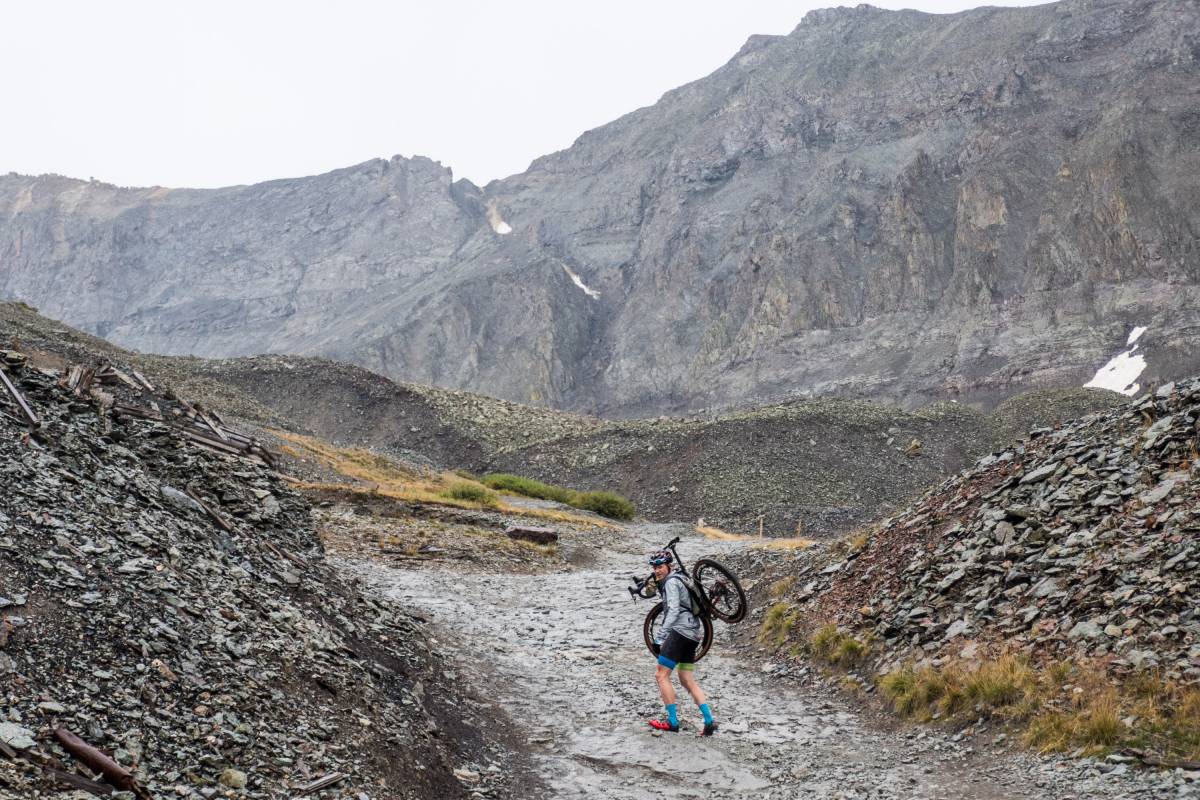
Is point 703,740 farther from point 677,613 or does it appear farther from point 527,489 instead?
point 527,489

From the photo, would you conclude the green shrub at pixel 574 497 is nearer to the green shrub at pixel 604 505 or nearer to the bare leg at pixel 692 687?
the green shrub at pixel 604 505

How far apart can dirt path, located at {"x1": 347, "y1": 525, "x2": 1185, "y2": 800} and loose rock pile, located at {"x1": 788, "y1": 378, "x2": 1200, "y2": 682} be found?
1472 millimetres

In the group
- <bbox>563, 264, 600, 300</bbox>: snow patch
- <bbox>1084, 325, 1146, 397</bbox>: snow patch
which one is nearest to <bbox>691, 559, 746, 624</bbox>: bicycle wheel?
<bbox>1084, 325, 1146, 397</bbox>: snow patch

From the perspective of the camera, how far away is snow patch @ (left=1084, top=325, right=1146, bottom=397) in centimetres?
9481

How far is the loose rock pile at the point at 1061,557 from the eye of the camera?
9.59 m

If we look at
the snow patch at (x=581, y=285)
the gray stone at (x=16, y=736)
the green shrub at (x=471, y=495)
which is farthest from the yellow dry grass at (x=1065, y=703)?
the snow patch at (x=581, y=285)

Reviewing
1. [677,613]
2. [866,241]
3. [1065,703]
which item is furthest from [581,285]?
[1065,703]

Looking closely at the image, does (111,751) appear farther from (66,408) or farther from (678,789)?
(66,408)

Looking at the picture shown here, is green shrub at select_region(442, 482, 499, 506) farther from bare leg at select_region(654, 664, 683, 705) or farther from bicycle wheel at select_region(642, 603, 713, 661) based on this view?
bare leg at select_region(654, 664, 683, 705)

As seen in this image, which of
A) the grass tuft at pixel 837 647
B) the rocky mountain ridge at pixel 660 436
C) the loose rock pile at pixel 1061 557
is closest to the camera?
the loose rock pile at pixel 1061 557

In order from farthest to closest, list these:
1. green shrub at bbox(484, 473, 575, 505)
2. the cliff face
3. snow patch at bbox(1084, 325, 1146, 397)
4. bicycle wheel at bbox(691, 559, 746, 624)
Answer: the cliff face, snow patch at bbox(1084, 325, 1146, 397), green shrub at bbox(484, 473, 575, 505), bicycle wheel at bbox(691, 559, 746, 624)

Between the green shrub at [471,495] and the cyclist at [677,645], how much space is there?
27.7 m

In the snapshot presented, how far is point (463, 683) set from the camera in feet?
39.7

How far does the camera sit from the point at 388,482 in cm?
4066
